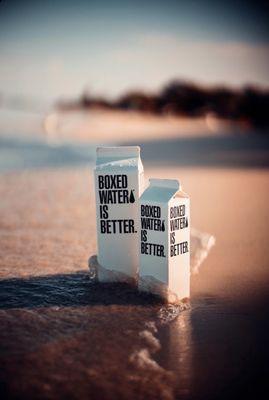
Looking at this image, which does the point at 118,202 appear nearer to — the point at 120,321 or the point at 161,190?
the point at 161,190

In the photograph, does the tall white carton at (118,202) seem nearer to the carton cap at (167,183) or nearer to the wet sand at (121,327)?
the carton cap at (167,183)

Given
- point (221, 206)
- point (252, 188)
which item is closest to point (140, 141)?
point (252, 188)

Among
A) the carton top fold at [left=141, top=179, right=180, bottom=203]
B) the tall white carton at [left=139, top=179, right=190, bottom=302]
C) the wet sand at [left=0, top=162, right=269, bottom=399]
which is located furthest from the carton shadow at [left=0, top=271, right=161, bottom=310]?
the carton top fold at [left=141, top=179, right=180, bottom=203]

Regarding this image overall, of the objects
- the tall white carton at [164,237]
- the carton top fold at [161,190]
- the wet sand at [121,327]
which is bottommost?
the wet sand at [121,327]

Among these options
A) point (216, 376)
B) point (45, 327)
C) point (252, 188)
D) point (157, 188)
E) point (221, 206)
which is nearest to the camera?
point (216, 376)

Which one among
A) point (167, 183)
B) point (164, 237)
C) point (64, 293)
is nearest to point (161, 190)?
point (167, 183)

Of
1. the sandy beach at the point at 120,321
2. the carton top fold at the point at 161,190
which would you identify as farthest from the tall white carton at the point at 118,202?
the sandy beach at the point at 120,321

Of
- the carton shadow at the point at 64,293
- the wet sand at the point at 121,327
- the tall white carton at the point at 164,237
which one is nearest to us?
the wet sand at the point at 121,327

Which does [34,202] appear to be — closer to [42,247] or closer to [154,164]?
[42,247]
